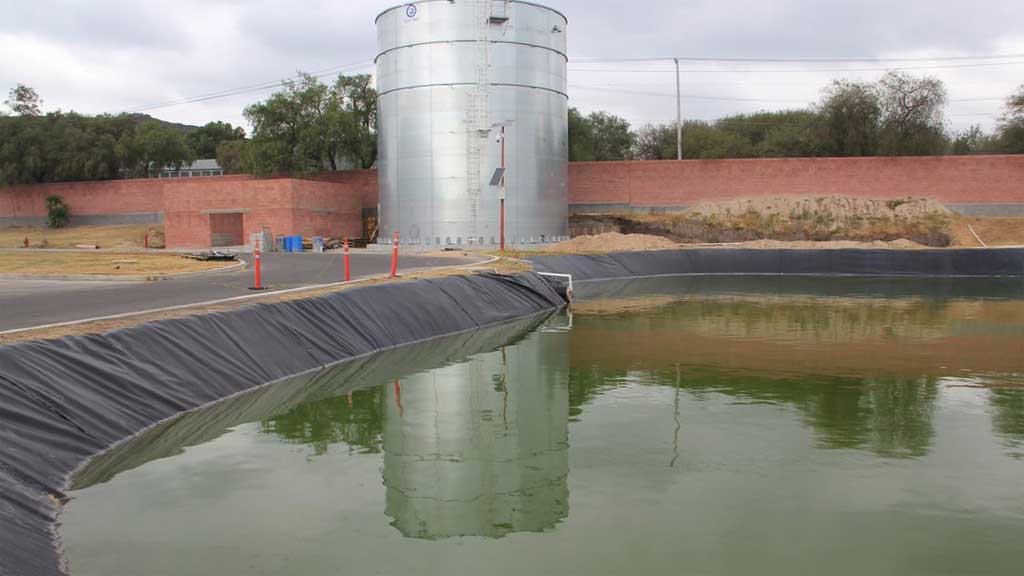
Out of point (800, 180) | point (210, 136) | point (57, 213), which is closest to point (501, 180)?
point (800, 180)

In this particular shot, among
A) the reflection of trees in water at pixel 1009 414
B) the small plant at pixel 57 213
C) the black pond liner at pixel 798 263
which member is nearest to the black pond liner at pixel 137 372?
the reflection of trees in water at pixel 1009 414

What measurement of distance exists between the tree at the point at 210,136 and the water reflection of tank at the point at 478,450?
93744mm

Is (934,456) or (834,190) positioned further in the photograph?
(834,190)

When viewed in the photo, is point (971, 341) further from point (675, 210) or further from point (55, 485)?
point (675, 210)

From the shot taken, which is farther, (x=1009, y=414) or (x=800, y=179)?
(x=800, y=179)

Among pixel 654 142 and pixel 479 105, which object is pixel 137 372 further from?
pixel 654 142

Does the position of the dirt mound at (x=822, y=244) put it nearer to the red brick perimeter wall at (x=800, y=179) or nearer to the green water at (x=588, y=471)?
the red brick perimeter wall at (x=800, y=179)

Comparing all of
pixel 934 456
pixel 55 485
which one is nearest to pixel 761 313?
pixel 934 456

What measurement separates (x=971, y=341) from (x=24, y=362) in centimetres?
1699

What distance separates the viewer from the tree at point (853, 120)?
49469 millimetres

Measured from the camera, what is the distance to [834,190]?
45.3 metres

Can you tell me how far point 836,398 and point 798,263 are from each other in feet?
84.1

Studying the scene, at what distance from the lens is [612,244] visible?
39312mm

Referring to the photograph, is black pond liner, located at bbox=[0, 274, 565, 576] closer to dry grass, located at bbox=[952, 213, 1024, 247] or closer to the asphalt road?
the asphalt road
